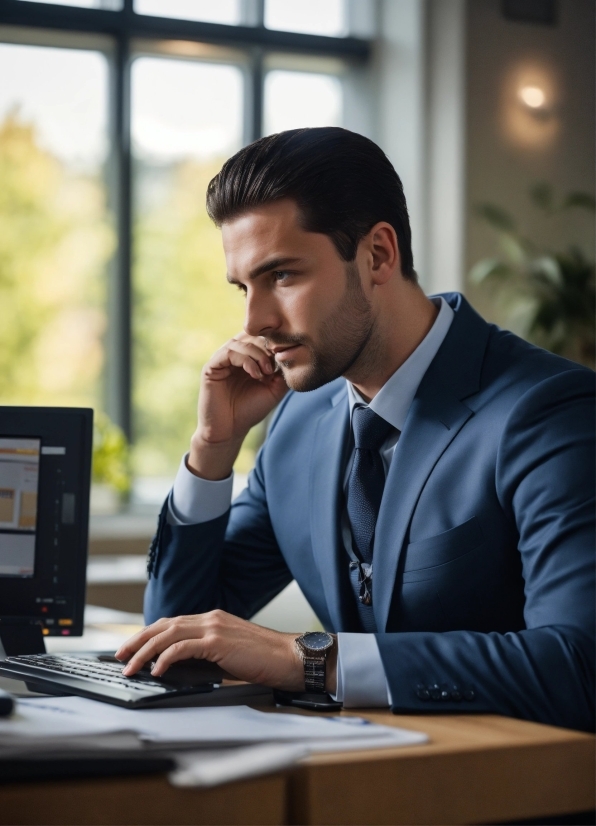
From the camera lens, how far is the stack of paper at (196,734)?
92 centimetres

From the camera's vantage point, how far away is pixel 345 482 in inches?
70.3

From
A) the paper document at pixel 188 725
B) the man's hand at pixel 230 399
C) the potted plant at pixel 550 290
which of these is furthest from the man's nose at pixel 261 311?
the potted plant at pixel 550 290

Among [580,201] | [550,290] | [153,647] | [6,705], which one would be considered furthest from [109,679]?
[580,201]

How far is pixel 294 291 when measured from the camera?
169cm

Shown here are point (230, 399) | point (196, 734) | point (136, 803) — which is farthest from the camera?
point (230, 399)

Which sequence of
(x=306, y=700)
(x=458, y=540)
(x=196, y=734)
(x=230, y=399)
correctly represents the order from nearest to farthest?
1. (x=196, y=734)
2. (x=306, y=700)
3. (x=458, y=540)
4. (x=230, y=399)

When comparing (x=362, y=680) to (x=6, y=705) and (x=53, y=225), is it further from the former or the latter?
(x=53, y=225)

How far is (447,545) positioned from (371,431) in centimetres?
29

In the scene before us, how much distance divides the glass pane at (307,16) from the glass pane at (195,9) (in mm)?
192

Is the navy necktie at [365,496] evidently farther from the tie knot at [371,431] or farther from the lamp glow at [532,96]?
the lamp glow at [532,96]

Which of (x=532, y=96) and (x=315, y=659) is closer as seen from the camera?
(x=315, y=659)

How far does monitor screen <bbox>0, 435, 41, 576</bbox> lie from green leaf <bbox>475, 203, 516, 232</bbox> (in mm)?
3843

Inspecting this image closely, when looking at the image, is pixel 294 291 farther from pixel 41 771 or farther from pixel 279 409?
pixel 41 771

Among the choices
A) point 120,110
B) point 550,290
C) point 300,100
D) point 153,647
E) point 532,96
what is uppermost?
point 300,100
